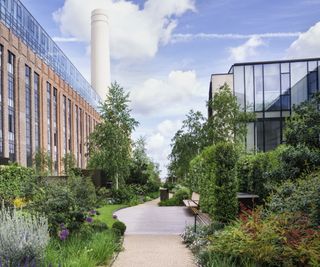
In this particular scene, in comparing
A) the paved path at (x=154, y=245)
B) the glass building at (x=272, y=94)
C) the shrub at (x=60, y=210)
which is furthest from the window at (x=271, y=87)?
the shrub at (x=60, y=210)

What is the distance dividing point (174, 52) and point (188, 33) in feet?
4.09

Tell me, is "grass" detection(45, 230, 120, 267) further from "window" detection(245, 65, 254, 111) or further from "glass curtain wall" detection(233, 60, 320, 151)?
"window" detection(245, 65, 254, 111)

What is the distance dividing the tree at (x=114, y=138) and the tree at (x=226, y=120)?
20.5 feet

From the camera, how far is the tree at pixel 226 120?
25453 millimetres

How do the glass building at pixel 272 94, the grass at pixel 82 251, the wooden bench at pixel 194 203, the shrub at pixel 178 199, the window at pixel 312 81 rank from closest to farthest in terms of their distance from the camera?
the grass at pixel 82 251
the wooden bench at pixel 194 203
the shrub at pixel 178 199
the window at pixel 312 81
the glass building at pixel 272 94

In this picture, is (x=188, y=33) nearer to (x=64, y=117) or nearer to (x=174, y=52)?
(x=174, y=52)

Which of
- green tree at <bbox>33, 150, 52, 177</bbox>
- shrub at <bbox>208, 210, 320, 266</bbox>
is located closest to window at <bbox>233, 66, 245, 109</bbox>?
green tree at <bbox>33, 150, 52, 177</bbox>

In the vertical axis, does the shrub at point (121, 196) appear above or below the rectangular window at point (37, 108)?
below

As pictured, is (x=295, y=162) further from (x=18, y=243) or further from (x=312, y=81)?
(x=312, y=81)

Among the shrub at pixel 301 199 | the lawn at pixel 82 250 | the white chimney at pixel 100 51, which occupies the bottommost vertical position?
the lawn at pixel 82 250

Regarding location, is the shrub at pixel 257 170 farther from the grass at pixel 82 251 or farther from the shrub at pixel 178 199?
the shrub at pixel 178 199

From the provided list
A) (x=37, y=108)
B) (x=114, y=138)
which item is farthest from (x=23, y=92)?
(x=114, y=138)

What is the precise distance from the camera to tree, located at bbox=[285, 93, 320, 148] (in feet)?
34.9

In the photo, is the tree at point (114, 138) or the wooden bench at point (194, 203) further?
the tree at point (114, 138)
